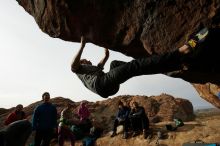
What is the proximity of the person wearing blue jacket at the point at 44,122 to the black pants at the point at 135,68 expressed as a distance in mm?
4087

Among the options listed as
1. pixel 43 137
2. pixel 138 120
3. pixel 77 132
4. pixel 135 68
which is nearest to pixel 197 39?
pixel 135 68

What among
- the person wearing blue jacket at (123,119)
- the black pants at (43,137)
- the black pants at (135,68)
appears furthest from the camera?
the person wearing blue jacket at (123,119)

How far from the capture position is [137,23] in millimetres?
6730

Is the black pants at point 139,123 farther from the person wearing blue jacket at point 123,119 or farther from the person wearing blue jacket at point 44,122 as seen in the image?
the person wearing blue jacket at point 44,122

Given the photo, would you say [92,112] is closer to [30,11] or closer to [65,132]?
[65,132]

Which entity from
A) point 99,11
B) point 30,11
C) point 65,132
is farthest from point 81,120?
point 99,11

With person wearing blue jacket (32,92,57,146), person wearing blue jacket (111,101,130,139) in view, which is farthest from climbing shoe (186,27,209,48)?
person wearing blue jacket (111,101,130,139)

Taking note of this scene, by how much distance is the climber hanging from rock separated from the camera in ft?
16.2

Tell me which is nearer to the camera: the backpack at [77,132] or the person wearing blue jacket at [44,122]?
the person wearing blue jacket at [44,122]

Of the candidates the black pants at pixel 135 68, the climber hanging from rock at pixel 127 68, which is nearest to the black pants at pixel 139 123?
the climber hanging from rock at pixel 127 68

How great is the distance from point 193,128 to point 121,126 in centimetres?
367

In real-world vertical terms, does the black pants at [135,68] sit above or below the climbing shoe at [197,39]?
below

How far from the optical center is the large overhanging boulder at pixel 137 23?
19.4ft

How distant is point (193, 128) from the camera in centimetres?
1367
